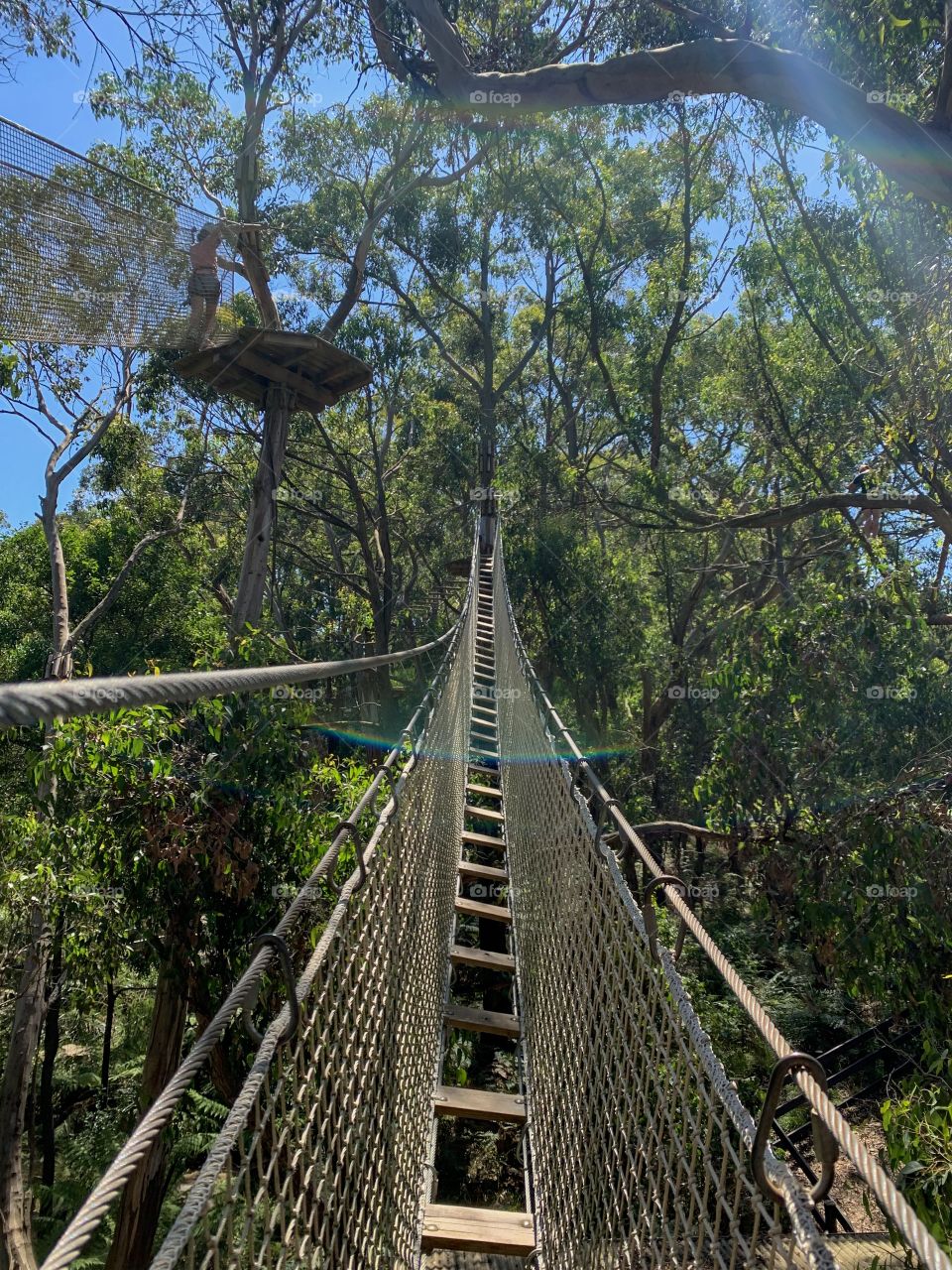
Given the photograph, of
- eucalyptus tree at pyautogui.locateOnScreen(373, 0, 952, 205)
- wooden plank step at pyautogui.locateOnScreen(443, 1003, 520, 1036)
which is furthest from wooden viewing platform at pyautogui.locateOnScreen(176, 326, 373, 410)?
wooden plank step at pyautogui.locateOnScreen(443, 1003, 520, 1036)

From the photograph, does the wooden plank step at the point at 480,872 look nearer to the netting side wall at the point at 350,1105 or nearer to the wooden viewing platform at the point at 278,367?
the netting side wall at the point at 350,1105

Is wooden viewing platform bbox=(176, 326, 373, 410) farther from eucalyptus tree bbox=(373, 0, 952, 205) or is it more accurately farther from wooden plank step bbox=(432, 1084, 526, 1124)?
wooden plank step bbox=(432, 1084, 526, 1124)

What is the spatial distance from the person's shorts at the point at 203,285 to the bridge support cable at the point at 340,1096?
3.10m

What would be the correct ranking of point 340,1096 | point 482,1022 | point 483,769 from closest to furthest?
1. point 340,1096
2. point 482,1022
3. point 483,769

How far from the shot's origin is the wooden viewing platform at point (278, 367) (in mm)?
5773

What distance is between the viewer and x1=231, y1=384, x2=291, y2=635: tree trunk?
21.5 ft

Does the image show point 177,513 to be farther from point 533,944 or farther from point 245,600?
point 533,944

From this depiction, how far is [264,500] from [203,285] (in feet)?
7.73

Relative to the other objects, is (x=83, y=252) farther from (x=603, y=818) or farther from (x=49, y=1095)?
(x=49, y=1095)

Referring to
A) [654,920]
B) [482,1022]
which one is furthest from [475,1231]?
[654,920]

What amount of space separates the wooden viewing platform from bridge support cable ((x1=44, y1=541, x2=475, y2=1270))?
4.10 metres

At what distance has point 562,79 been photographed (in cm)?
335

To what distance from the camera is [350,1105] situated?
1257mm

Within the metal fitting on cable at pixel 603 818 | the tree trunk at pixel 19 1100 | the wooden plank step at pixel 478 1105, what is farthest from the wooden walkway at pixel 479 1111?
the tree trunk at pixel 19 1100
